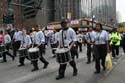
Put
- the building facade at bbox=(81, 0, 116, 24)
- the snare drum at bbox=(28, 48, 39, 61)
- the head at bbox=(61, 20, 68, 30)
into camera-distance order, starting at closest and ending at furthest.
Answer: the head at bbox=(61, 20, 68, 30) → the snare drum at bbox=(28, 48, 39, 61) → the building facade at bbox=(81, 0, 116, 24)

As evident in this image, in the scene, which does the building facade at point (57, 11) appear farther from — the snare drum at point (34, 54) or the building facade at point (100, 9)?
the snare drum at point (34, 54)

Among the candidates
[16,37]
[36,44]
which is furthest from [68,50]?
[16,37]

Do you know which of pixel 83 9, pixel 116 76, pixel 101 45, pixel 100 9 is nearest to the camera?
pixel 116 76

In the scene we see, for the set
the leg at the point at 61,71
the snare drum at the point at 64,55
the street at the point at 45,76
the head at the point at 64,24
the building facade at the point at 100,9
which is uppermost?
the head at the point at 64,24

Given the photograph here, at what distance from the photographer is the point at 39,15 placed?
102m

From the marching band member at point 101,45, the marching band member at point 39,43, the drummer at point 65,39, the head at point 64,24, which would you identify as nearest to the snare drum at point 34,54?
the marching band member at point 39,43

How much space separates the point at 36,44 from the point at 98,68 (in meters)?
3.33

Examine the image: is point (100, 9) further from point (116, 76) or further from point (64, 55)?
point (64, 55)

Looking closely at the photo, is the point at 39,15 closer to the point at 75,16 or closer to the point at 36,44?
the point at 75,16

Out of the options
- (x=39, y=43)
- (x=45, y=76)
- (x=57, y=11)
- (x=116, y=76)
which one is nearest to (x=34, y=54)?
(x=39, y=43)

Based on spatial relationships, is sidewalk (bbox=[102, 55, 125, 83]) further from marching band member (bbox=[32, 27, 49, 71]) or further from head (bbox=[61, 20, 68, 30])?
marching band member (bbox=[32, 27, 49, 71])

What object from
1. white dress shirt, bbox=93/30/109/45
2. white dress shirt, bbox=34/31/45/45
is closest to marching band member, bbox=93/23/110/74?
white dress shirt, bbox=93/30/109/45

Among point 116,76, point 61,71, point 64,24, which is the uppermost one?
point 64,24

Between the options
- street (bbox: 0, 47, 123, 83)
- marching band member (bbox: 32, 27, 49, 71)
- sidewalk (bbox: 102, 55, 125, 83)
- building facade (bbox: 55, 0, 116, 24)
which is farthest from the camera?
building facade (bbox: 55, 0, 116, 24)
